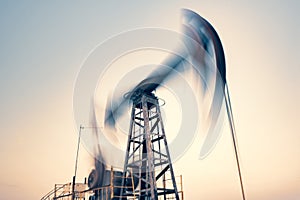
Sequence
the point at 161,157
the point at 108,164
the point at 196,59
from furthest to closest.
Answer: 1. the point at 108,164
2. the point at 161,157
3. the point at 196,59

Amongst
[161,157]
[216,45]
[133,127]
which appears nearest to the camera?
[216,45]

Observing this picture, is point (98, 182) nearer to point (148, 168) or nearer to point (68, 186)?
point (68, 186)

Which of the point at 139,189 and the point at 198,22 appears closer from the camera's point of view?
the point at 198,22

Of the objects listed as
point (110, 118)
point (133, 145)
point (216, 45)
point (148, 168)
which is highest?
point (216, 45)

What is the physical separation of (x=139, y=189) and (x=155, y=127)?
14.3 ft

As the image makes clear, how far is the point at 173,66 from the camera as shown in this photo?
17484 millimetres

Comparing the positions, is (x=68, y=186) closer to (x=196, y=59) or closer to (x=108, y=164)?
(x=108, y=164)

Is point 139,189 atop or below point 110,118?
below

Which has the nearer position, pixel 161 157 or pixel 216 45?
pixel 216 45

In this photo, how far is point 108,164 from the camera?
66.4 feet

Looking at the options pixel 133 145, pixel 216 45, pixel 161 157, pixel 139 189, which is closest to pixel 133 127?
pixel 133 145

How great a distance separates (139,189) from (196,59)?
911cm

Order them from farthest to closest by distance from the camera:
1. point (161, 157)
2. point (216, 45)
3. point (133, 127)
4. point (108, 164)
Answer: point (108, 164) → point (133, 127) → point (161, 157) → point (216, 45)

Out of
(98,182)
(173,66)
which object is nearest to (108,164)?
(98,182)
